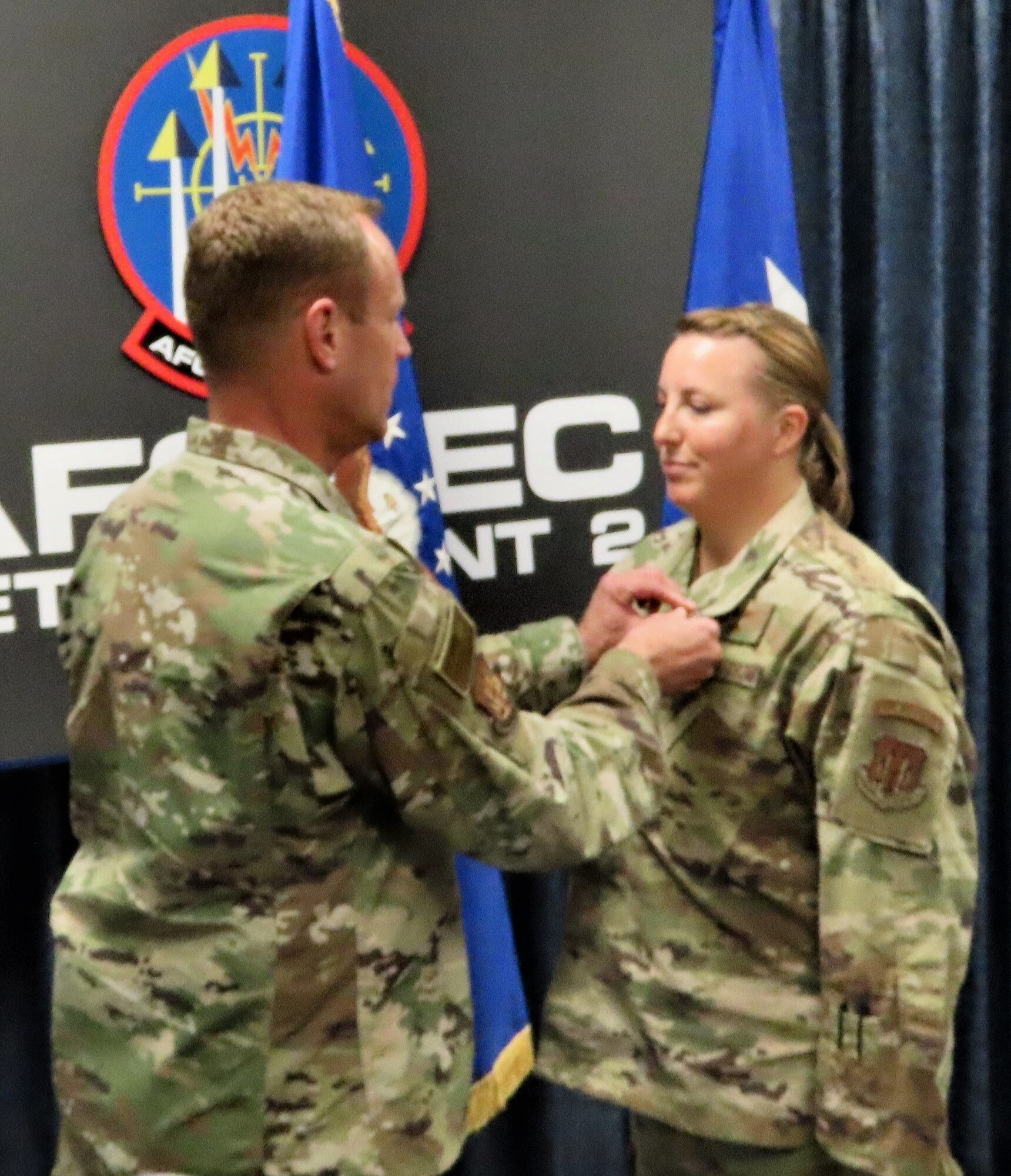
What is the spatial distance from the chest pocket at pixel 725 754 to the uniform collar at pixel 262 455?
537 mm

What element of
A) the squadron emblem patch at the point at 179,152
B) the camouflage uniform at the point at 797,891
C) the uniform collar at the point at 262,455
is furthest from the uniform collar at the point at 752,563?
the squadron emblem patch at the point at 179,152

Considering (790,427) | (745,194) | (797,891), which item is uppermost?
(745,194)

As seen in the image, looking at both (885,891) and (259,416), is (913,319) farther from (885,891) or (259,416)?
(259,416)

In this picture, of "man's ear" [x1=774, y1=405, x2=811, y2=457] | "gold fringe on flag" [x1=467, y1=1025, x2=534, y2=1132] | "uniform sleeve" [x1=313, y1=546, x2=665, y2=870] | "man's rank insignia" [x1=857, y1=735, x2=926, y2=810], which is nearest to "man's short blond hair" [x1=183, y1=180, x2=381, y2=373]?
"uniform sleeve" [x1=313, y1=546, x2=665, y2=870]

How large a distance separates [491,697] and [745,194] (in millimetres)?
1256

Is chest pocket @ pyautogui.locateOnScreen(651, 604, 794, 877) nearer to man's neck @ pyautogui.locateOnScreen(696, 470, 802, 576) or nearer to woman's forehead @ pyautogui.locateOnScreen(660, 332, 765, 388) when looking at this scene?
man's neck @ pyautogui.locateOnScreen(696, 470, 802, 576)

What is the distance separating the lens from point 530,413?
2.35 metres

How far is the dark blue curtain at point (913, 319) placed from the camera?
8.32 feet

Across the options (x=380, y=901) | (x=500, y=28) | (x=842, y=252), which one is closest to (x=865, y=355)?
(x=842, y=252)

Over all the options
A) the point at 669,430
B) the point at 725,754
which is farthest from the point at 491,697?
the point at 669,430

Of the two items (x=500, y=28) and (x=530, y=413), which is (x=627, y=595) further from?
(x=500, y=28)

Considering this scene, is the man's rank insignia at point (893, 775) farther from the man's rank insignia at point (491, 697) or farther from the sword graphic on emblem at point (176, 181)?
the sword graphic on emblem at point (176, 181)

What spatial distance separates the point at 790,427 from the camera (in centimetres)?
172

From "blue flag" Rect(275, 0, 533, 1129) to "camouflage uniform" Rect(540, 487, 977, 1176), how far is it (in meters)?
0.37
